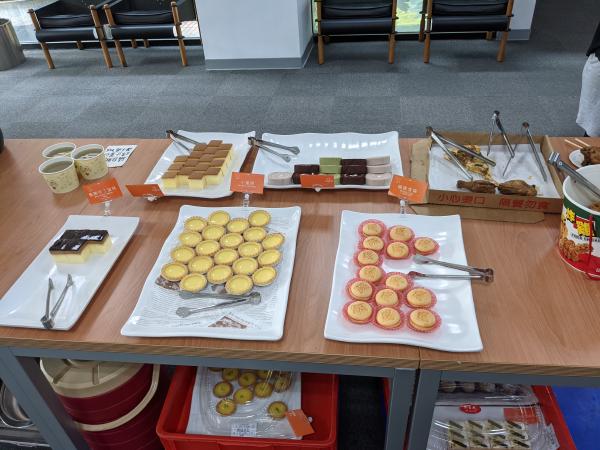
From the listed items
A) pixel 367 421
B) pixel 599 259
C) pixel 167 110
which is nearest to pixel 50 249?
pixel 367 421

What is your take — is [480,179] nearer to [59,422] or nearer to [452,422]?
[452,422]

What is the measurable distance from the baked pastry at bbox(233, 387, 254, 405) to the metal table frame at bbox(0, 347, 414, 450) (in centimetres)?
38

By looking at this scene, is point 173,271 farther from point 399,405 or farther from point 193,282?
point 399,405

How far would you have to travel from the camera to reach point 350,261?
40.6 inches

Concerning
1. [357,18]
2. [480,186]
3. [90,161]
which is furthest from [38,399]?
[357,18]

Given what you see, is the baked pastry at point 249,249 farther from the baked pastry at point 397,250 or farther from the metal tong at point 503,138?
the metal tong at point 503,138

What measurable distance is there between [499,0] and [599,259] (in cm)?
353

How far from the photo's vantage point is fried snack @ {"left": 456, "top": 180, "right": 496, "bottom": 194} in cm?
115

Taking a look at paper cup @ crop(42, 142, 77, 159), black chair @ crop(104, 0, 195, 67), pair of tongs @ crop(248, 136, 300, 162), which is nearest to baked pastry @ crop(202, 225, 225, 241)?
pair of tongs @ crop(248, 136, 300, 162)

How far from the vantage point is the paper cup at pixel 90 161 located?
137 cm

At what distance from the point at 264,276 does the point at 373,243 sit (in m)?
0.26

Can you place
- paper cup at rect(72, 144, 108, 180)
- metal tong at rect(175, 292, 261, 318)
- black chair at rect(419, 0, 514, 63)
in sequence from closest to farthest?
metal tong at rect(175, 292, 261, 318)
paper cup at rect(72, 144, 108, 180)
black chair at rect(419, 0, 514, 63)

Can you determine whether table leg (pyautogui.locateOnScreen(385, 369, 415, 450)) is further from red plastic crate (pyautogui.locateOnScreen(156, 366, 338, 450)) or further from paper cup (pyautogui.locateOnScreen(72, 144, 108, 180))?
paper cup (pyautogui.locateOnScreen(72, 144, 108, 180))

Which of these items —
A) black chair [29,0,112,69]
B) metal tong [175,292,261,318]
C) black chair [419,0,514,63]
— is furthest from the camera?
black chair [29,0,112,69]
